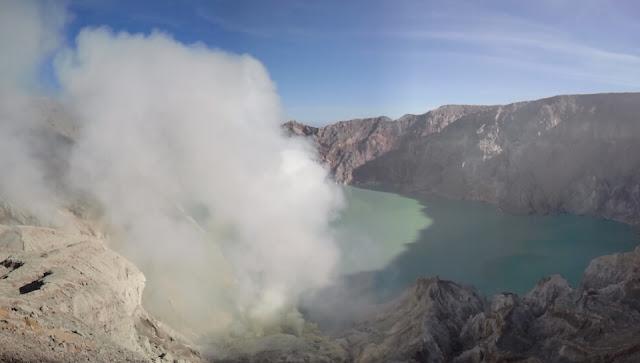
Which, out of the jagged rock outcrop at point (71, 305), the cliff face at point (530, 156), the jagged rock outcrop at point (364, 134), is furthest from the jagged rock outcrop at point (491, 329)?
the jagged rock outcrop at point (364, 134)

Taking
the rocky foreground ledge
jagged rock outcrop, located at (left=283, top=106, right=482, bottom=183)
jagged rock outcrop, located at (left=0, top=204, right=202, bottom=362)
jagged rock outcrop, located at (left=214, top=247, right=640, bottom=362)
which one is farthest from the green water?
jagged rock outcrop, located at (left=283, top=106, right=482, bottom=183)

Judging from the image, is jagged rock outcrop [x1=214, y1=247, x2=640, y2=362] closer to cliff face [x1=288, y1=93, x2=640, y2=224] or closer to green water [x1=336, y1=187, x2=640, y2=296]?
green water [x1=336, y1=187, x2=640, y2=296]

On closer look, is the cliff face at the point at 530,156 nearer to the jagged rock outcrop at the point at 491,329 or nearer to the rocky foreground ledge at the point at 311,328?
the jagged rock outcrop at the point at 491,329

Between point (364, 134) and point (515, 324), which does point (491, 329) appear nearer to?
point (515, 324)

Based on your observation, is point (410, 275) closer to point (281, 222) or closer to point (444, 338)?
point (281, 222)

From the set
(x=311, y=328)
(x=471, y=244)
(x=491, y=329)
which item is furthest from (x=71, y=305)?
(x=471, y=244)
